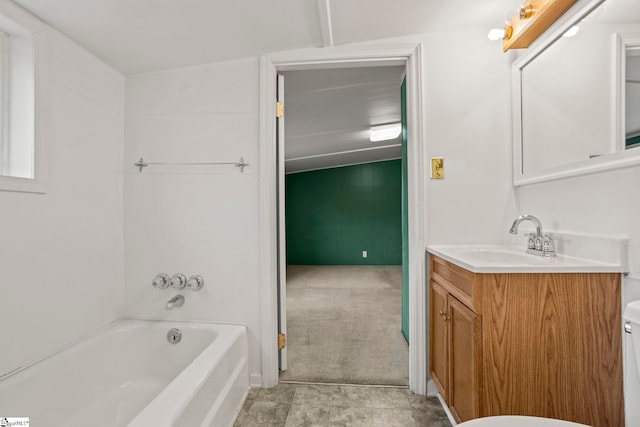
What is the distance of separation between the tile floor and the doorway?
126 millimetres

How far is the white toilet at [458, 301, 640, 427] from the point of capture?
85 cm

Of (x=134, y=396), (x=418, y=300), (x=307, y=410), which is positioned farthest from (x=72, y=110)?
(x=418, y=300)

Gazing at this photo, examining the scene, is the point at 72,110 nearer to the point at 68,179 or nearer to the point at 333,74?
the point at 68,179

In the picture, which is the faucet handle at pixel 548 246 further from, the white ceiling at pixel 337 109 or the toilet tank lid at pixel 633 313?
the white ceiling at pixel 337 109

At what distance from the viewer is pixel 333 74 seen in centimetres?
223

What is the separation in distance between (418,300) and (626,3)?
1.61 meters

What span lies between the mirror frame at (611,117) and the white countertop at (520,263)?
392 mm

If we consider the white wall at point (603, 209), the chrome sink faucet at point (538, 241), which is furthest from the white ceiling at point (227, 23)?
the chrome sink faucet at point (538, 241)

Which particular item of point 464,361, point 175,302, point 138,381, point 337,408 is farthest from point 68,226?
point 464,361

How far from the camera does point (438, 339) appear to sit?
1.64m

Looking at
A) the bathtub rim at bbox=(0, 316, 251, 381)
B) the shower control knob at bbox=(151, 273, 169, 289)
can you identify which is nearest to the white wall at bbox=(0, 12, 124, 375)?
the bathtub rim at bbox=(0, 316, 251, 381)

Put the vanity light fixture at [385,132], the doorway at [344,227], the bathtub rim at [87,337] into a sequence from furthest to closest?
1. the vanity light fixture at [385,132]
2. the doorway at [344,227]
3. the bathtub rim at [87,337]

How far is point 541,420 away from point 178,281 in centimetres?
185

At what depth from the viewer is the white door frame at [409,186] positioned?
1.79 m
